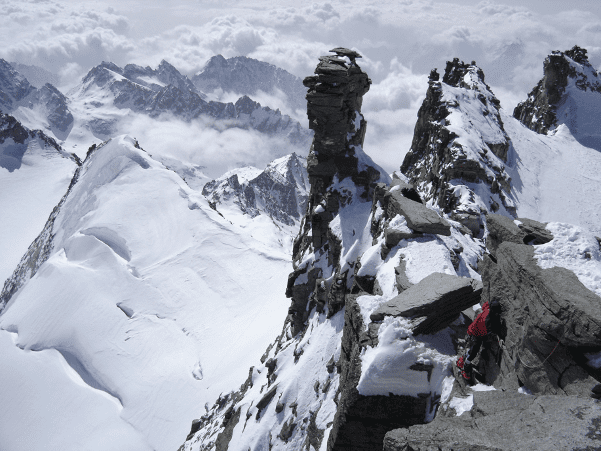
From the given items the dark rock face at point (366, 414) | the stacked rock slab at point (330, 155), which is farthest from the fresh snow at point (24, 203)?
the dark rock face at point (366, 414)

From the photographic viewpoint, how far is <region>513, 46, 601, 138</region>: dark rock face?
234 feet

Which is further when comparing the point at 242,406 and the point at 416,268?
the point at 242,406

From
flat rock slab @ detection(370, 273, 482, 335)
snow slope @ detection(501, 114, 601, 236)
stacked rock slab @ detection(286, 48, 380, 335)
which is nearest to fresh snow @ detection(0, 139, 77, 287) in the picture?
stacked rock slab @ detection(286, 48, 380, 335)

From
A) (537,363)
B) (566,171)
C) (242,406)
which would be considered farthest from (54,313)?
(566,171)

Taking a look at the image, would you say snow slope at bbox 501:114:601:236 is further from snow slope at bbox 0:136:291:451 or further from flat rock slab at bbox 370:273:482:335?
flat rock slab at bbox 370:273:482:335

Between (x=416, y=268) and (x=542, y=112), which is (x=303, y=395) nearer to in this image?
(x=416, y=268)

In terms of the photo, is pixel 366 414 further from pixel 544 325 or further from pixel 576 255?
pixel 576 255

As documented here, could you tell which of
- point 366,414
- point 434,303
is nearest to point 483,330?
point 434,303

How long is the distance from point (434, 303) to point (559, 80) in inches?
3363

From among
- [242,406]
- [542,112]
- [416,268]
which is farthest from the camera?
[542,112]

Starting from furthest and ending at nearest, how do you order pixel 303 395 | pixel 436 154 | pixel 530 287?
pixel 436 154, pixel 303 395, pixel 530 287

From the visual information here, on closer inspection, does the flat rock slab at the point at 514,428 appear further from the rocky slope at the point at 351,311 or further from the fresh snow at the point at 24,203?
the fresh snow at the point at 24,203

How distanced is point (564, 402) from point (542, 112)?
8770cm

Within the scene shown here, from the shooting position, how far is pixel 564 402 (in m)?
6.45
